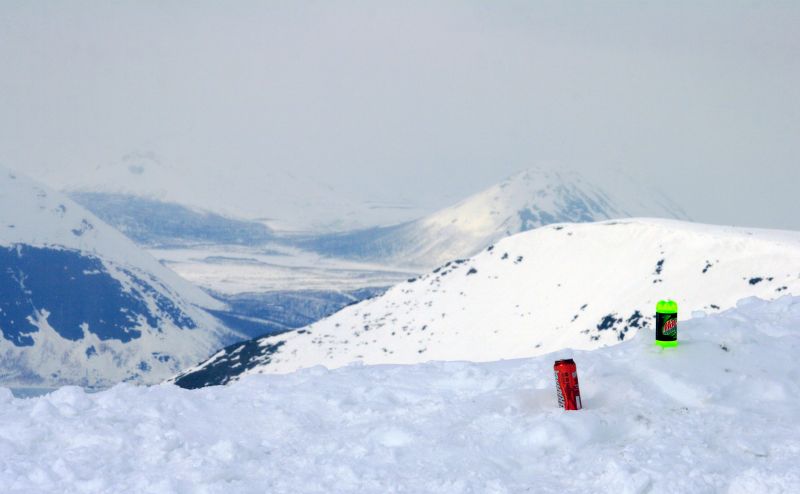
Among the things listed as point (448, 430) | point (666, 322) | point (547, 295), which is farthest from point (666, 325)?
Result: point (547, 295)

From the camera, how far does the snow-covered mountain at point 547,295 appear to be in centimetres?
11750

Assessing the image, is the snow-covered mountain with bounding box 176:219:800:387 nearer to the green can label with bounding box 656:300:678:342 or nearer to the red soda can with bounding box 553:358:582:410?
the green can label with bounding box 656:300:678:342

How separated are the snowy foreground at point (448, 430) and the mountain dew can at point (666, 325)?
0.29 metres

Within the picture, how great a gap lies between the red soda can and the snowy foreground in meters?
0.38

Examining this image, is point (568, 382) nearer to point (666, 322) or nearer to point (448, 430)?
point (448, 430)

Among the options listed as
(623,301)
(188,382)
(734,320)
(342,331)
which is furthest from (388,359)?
(734,320)

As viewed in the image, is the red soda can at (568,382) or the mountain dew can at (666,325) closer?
the red soda can at (568,382)

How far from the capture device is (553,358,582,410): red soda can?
18.9m

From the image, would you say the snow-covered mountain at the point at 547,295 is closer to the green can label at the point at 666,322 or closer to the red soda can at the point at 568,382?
the green can label at the point at 666,322

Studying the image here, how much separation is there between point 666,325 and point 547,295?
135 metres

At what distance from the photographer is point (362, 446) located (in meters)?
18.0

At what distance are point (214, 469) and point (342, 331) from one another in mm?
162657

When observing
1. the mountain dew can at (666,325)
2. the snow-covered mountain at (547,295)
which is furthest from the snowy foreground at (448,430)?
the snow-covered mountain at (547,295)

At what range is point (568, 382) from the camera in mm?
19031
